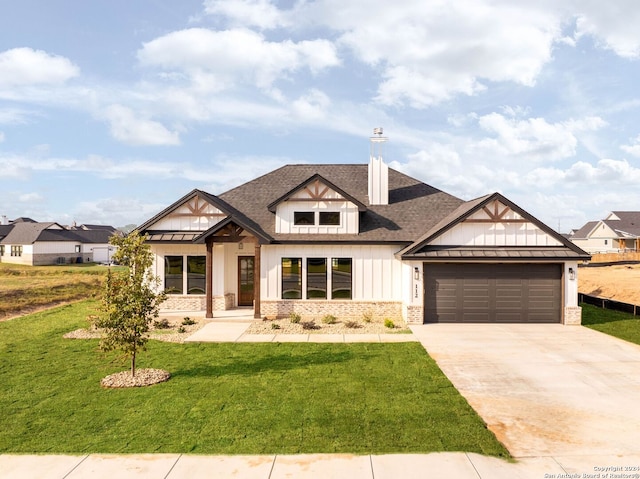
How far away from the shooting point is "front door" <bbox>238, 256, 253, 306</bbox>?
20.1 meters

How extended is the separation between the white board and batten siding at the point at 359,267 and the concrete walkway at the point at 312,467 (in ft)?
39.2

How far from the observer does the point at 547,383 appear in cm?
973

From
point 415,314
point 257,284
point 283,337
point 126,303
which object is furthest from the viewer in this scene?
point 257,284

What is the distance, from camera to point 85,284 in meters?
29.1

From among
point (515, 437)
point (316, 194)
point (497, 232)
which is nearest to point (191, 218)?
point (316, 194)

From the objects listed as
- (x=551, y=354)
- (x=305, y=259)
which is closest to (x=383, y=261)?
(x=305, y=259)

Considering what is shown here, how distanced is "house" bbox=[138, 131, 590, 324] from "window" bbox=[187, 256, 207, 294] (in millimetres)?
50

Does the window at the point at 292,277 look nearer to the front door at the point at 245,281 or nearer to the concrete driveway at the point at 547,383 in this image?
the front door at the point at 245,281

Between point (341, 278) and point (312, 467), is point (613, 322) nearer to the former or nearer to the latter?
point (341, 278)

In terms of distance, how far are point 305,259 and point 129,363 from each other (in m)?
9.04

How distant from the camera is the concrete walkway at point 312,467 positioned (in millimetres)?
5832

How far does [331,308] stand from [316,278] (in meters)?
1.56

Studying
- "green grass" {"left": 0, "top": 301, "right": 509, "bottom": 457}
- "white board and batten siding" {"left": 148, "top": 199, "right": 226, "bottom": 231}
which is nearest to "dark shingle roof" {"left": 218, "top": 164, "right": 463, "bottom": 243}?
"white board and batten siding" {"left": 148, "top": 199, "right": 226, "bottom": 231}

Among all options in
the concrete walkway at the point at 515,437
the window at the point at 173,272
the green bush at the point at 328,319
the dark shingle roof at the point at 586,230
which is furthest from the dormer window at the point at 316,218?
the dark shingle roof at the point at 586,230
